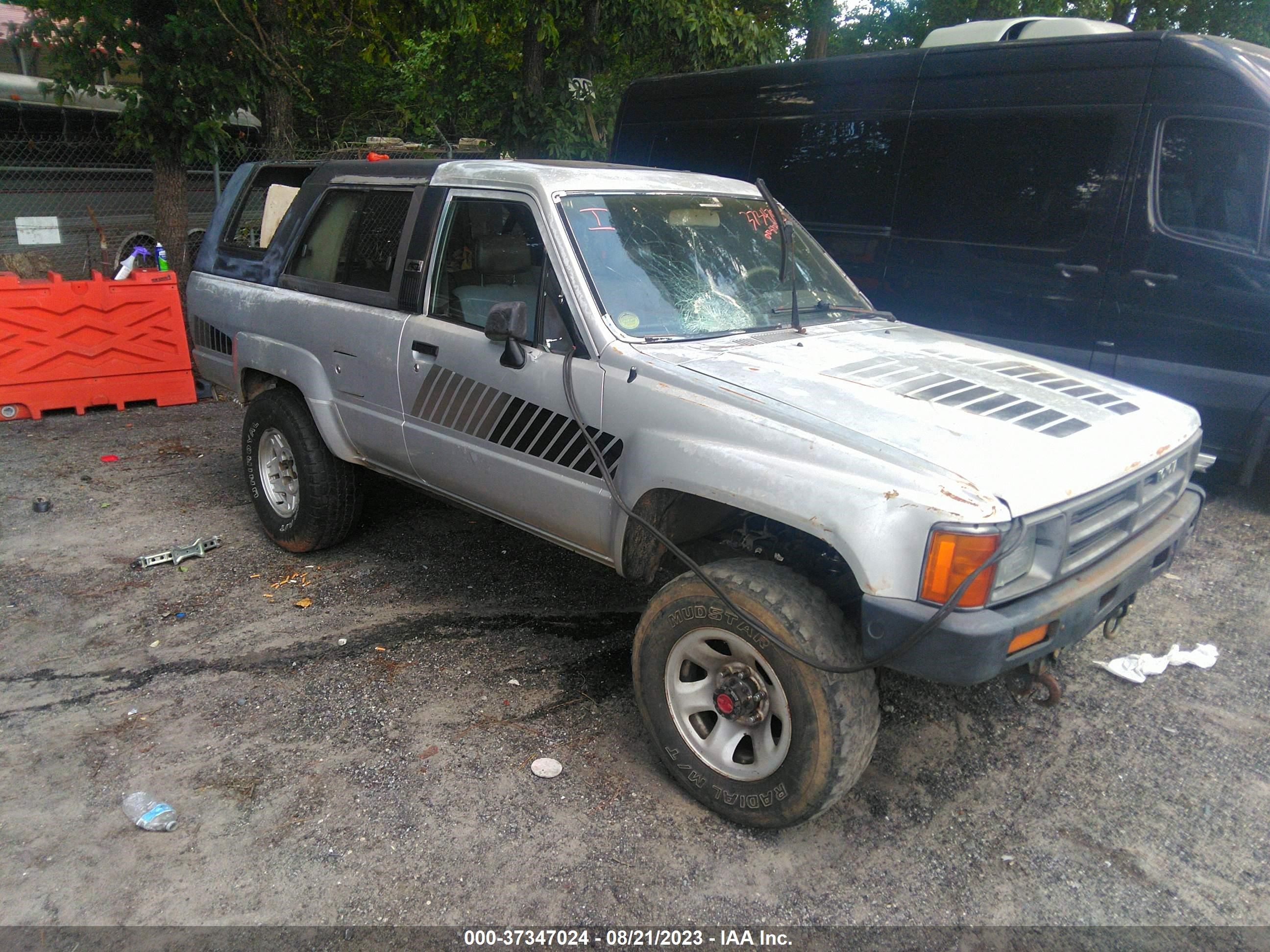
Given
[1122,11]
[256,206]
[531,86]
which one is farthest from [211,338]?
[1122,11]

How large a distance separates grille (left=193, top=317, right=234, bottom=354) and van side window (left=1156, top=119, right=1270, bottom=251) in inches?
209

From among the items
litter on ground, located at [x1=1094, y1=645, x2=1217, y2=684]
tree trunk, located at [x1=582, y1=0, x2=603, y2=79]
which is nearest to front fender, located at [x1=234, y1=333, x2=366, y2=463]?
litter on ground, located at [x1=1094, y1=645, x2=1217, y2=684]

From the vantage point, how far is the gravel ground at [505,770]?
2639 millimetres

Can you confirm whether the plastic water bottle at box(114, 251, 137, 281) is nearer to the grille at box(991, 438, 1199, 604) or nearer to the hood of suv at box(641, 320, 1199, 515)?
the hood of suv at box(641, 320, 1199, 515)

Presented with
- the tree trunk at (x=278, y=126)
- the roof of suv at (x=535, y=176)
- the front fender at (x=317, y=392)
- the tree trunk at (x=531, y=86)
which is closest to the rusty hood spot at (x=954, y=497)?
the roof of suv at (x=535, y=176)

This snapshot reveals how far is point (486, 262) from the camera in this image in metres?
3.75

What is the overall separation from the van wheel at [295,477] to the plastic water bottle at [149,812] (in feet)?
6.03

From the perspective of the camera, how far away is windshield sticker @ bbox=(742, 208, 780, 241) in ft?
13.1

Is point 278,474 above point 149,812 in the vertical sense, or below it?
above

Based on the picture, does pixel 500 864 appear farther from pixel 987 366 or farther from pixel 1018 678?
pixel 987 366

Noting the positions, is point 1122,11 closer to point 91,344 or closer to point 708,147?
point 708,147

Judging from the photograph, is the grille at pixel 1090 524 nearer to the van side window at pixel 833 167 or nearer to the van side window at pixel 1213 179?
the van side window at pixel 1213 179

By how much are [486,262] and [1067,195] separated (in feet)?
12.5

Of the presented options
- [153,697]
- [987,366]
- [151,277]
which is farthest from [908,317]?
[151,277]
